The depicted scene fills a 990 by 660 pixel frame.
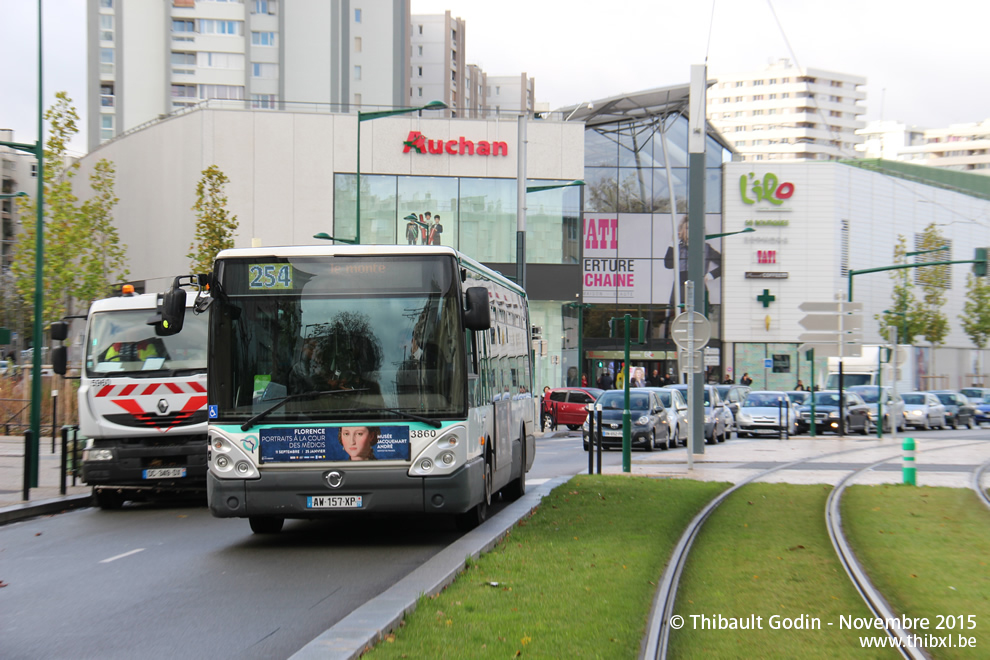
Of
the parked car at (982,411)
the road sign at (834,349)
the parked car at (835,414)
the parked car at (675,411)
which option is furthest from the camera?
the parked car at (982,411)

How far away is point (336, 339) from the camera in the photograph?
1039cm

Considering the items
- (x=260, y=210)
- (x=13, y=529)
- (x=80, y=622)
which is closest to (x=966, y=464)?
(x=13, y=529)

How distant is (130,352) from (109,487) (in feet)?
5.85

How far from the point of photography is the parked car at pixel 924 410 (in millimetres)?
43719

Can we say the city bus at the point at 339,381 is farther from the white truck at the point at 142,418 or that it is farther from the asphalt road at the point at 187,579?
the white truck at the point at 142,418

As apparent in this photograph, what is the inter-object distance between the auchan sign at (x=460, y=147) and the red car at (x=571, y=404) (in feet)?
44.3

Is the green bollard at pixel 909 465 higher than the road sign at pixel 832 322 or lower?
lower

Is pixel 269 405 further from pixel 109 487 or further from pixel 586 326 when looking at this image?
pixel 586 326

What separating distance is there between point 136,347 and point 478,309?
665 cm

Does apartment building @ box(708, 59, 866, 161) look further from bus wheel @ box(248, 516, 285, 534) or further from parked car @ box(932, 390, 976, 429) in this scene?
bus wheel @ box(248, 516, 285, 534)

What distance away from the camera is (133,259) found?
52.3 metres

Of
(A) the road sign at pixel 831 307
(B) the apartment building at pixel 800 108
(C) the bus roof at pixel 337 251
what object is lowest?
(C) the bus roof at pixel 337 251

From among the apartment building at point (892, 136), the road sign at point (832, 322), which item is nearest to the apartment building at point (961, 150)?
the apartment building at point (892, 136)

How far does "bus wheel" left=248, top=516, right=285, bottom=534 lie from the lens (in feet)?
39.1
